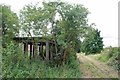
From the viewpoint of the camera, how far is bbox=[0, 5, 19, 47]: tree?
36.9ft

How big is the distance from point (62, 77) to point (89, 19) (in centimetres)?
370

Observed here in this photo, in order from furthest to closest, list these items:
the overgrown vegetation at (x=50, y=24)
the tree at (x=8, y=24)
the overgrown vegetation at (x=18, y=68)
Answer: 1. the tree at (x=8, y=24)
2. the overgrown vegetation at (x=50, y=24)
3. the overgrown vegetation at (x=18, y=68)

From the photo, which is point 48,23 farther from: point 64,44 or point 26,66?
point 26,66

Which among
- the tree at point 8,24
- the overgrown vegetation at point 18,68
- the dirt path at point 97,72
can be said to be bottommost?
the dirt path at point 97,72

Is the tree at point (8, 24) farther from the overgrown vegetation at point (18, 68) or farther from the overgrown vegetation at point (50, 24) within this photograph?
the overgrown vegetation at point (18, 68)

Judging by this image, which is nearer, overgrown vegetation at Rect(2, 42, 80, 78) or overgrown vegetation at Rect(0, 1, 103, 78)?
overgrown vegetation at Rect(2, 42, 80, 78)

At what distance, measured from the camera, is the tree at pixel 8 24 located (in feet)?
36.9

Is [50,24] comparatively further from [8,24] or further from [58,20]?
[8,24]

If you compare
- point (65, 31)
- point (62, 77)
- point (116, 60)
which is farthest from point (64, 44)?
point (116, 60)

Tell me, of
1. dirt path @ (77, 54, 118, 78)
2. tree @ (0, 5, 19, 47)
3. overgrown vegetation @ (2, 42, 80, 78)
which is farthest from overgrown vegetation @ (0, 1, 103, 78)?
overgrown vegetation @ (2, 42, 80, 78)

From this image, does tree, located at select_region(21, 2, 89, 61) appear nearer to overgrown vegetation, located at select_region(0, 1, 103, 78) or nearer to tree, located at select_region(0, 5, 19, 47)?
overgrown vegetation, located at select_region(0, 1, 103, 78)

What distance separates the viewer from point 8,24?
11.4 metres

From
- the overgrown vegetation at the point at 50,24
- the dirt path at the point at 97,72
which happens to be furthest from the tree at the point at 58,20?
the dirt path at the point at 97,72

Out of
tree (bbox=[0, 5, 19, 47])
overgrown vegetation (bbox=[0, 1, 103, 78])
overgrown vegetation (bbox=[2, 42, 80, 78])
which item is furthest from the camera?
tree (bbox=[0, 5, 19, 47])
